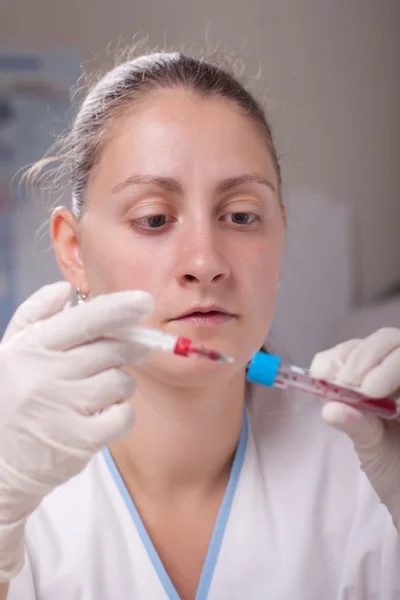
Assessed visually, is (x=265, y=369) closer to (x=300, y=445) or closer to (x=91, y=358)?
(x=91, y=358)

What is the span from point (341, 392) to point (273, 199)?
310 millimetres

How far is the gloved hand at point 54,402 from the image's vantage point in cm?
78

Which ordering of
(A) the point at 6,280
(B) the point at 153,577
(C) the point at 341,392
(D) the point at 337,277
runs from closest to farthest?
(C) the point at 341,392
(B) the point at 153,577
(A) the point at 6,280
(D) the point at 337,277

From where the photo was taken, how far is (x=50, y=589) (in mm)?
937

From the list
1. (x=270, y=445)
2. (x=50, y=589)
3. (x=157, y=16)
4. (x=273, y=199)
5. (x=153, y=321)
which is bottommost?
(x=50, y=589)

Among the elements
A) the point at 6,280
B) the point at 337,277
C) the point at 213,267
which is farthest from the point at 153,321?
the point at 337,277

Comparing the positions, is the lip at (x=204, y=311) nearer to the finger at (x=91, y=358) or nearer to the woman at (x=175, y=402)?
the woman at (x=175, y=402)

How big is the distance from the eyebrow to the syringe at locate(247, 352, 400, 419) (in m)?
0.24

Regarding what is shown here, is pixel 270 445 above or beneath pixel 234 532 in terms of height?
above

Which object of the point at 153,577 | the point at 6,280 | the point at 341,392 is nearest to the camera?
the point at 341,392

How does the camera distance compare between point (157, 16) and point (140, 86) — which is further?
point (157, 16)

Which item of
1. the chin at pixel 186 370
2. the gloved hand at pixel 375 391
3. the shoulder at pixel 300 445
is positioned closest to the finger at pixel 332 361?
the gloved hand at pixel 375 391

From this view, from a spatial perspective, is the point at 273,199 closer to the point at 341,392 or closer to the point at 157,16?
the point at 341,392

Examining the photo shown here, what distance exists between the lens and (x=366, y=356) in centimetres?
90
